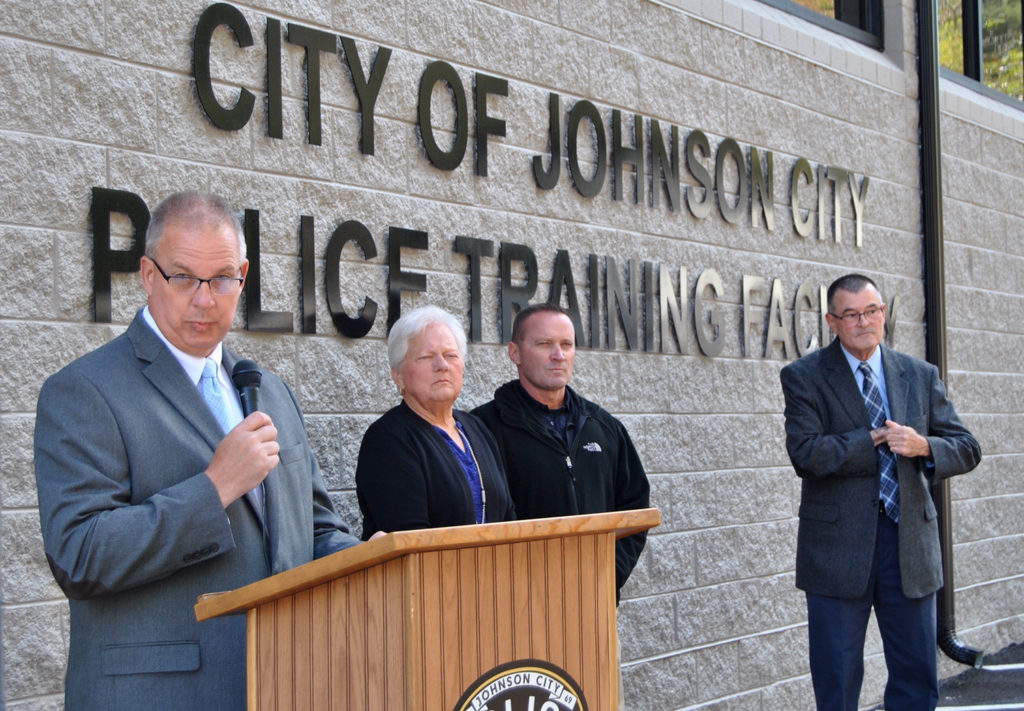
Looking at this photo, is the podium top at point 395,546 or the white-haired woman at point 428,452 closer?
the podium top at point 395,546

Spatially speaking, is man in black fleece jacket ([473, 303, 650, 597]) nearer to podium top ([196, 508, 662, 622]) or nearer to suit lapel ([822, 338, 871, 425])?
suit lapel ([822, 338, 871, 425])

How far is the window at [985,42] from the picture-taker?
9.46m

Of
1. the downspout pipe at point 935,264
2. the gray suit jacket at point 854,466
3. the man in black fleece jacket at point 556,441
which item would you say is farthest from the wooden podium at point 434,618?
the downspout pipe at point 935,264

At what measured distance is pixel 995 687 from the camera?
24.0 ft

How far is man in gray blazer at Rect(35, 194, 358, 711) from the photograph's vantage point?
95.2 inches

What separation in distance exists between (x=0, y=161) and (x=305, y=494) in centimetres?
146

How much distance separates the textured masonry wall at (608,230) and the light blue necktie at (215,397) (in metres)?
1.06

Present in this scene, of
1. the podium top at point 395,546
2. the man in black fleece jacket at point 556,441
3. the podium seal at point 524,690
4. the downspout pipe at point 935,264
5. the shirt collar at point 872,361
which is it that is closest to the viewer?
the podium top at point 395,546

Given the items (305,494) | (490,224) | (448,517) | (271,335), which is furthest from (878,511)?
(305,494)

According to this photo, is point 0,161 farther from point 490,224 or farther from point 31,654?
A: point 490,224

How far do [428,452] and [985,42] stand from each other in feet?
25.2

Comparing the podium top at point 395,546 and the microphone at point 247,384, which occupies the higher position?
the microphone at point 247,384

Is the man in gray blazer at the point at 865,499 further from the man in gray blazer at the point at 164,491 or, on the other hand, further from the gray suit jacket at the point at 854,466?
the man in gray blazer at the point at 164,491

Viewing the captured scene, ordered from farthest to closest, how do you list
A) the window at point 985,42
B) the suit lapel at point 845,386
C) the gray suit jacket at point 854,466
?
the window at point 985,42 → the suit lapel at point 845,386 → the gray suit jacket at point 854,466
